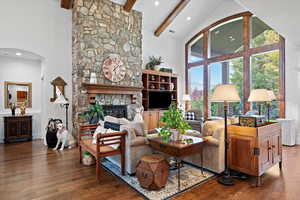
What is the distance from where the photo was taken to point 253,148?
254 cm

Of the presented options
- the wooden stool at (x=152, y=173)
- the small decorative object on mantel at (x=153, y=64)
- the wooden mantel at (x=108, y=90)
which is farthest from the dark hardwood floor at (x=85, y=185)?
the small decorative object on mantel at (x=153, y=64)

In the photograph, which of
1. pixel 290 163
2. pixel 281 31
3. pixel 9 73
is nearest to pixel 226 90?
pixel 290 163

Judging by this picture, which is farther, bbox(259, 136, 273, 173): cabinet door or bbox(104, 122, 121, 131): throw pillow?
bbox(104, 122, 121, 131): throw pillow

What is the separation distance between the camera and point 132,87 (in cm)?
567

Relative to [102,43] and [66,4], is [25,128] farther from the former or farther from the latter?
[66,4]

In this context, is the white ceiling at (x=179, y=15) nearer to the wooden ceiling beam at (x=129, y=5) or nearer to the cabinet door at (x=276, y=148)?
the wooden ceiling beam at (x=129, y=5)

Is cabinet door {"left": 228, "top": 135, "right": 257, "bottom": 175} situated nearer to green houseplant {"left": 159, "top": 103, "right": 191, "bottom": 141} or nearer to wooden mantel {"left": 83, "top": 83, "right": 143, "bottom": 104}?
green houseplant {"left": 159, "top": 103, "right": 191, "bottom": 141}

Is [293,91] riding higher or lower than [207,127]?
higher

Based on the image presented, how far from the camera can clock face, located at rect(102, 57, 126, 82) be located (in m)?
5.32

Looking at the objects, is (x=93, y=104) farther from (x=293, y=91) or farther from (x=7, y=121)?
(x=293, y=91)

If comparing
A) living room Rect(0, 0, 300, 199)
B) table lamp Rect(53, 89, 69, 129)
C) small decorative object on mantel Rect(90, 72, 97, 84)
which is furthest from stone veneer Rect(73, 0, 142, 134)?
table lamp Rect(53, 89, 69, 129)

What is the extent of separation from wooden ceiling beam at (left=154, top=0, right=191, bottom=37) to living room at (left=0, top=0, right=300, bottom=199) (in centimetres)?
5

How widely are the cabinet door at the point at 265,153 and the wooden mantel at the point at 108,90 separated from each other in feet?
13.0

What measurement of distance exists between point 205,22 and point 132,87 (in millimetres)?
4342
